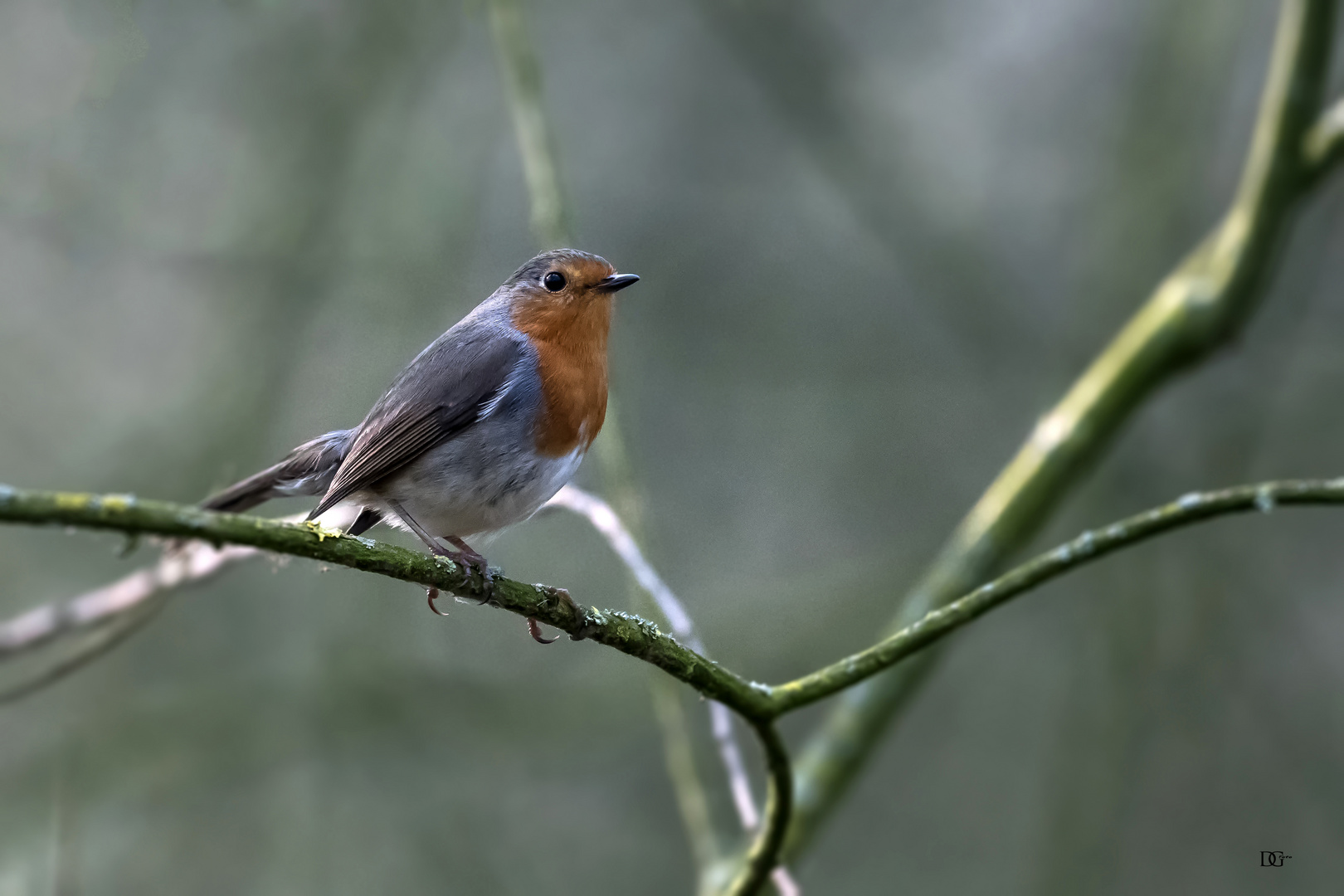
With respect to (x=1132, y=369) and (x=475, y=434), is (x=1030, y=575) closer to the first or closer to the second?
(x=475, y=434)

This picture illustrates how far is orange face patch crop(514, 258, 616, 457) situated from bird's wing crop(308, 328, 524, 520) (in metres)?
0.12

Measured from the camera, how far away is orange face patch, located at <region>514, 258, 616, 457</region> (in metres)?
3.30

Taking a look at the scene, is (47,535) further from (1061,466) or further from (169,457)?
(1061,466)

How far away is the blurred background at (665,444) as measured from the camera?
5277mm

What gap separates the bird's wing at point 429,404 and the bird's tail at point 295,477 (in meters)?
0.15

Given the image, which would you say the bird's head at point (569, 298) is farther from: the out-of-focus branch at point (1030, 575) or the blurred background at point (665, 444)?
the out-of-focus branch at point (1030, 575)

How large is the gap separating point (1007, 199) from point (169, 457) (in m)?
5.59

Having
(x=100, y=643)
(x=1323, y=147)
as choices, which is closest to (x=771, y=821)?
(x=100, y=643)

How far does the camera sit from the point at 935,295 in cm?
567

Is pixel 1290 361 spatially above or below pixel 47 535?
below

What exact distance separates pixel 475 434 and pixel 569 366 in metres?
0.36

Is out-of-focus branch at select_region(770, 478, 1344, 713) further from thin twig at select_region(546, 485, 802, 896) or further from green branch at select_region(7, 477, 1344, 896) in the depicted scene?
thin twig at select_region(546, 485, 802, 896)

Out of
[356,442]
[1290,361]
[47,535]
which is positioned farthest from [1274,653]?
[47,535]

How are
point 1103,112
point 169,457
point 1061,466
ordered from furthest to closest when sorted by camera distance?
point 1103,112
point 169,457
point 1061,466
